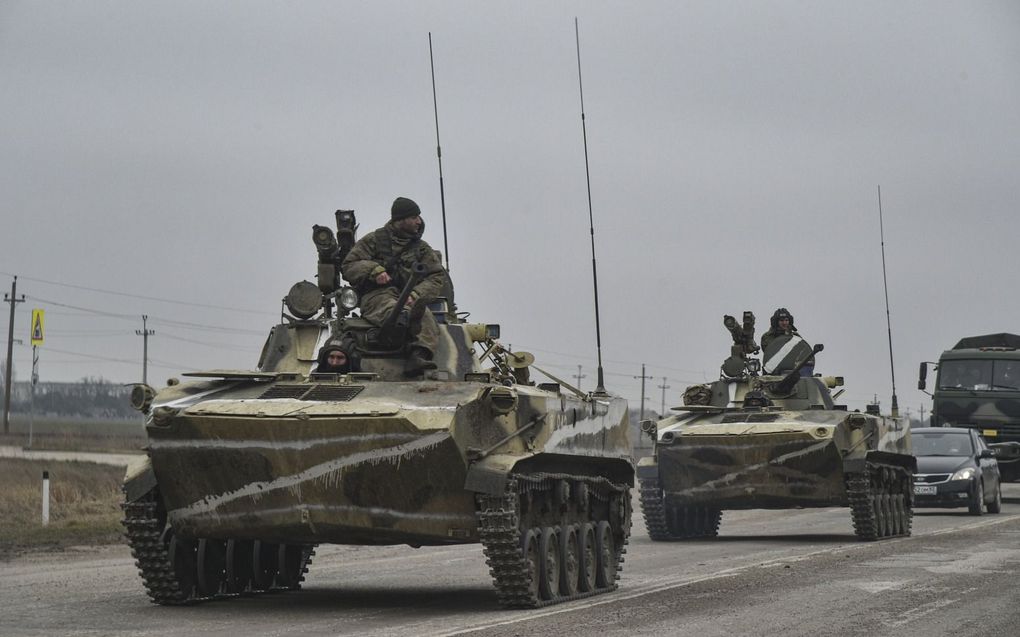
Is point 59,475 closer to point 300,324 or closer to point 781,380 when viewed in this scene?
point 781,380

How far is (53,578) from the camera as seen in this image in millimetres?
18062

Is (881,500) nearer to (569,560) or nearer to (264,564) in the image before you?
(569,560)

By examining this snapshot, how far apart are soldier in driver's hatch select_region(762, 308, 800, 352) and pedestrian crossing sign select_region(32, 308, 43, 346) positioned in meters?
38.3

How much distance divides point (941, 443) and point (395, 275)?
20780 mm

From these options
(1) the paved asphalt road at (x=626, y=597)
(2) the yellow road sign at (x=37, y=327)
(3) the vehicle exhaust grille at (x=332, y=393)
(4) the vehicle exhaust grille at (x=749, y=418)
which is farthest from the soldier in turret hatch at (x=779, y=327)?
(2) the yellow road sign at (x=37, y=327)

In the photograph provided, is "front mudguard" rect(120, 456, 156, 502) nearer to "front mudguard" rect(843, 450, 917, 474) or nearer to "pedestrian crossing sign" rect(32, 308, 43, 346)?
"front mudguard" rect(843, 450, 917, 474)

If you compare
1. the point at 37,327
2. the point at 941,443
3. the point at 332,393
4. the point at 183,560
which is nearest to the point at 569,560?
the point at 332,393

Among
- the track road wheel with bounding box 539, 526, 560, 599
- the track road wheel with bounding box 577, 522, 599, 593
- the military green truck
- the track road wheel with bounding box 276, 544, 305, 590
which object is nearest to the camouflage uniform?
the track road wheel with bounding box 539, 526, 560, 599

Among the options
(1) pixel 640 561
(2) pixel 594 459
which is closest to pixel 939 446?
(1) pixel 640 561

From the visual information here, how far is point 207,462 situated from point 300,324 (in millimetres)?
Result: 2212

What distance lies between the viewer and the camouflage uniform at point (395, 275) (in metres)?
15.5

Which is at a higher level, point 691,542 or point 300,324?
point 300,324

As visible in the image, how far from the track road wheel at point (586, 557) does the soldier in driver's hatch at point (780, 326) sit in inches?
452

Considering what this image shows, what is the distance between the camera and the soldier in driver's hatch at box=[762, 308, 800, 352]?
27.3m
